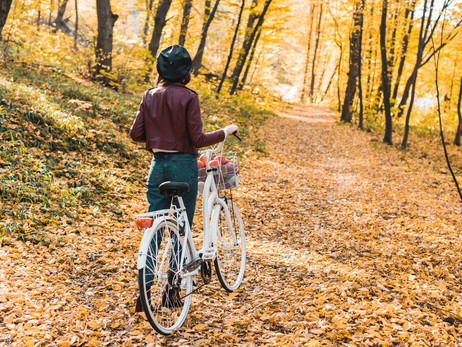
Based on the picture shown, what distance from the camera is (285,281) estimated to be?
4586mm

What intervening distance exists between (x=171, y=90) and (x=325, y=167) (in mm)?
8992

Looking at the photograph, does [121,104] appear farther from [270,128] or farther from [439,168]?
[439,168]

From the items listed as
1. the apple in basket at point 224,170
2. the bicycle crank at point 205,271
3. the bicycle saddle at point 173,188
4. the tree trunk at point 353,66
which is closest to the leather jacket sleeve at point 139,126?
the bicycle saddle at point 173,188

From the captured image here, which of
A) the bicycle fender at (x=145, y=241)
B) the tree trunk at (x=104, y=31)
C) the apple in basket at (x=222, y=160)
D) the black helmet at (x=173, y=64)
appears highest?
the tree trunk at (x=104, y=31)

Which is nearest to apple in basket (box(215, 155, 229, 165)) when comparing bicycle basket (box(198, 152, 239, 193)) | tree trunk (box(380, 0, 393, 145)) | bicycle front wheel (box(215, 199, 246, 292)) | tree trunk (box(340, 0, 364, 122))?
bicycle basket (box(198, 152, 239, 193))

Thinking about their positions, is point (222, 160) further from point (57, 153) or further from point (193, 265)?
point (57, 153)

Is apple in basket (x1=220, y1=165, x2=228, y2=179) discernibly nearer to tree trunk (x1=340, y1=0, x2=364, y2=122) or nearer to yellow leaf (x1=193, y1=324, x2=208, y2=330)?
yellow leaf (x1=193, y1=324, x2=208, y2=330)

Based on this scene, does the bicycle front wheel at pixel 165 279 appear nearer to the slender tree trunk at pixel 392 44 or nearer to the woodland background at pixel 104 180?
the woodland background at pixel 104 180

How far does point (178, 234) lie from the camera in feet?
10.5

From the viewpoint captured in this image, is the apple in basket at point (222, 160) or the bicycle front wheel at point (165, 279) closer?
the bicycle front wheel at point (165, 279)

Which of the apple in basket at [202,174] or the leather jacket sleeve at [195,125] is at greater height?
the leather jacket sleeve at [195,125]

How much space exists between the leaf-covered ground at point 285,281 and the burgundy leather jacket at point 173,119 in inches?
65.6

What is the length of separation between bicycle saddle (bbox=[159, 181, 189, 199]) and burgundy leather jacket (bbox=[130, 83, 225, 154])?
31 centimetres

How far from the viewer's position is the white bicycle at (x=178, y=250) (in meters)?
2.90
